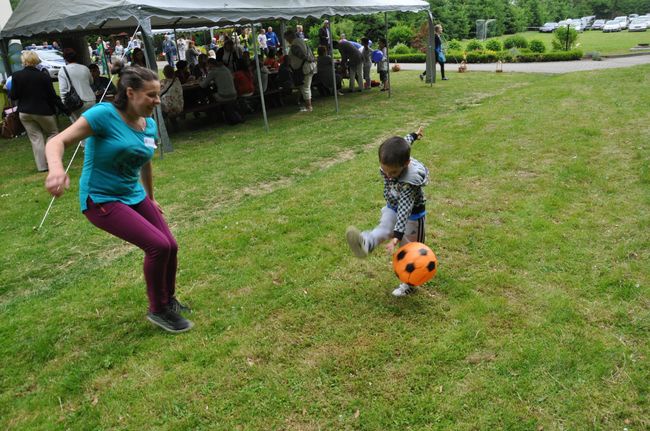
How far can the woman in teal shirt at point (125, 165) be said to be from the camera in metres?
2.83

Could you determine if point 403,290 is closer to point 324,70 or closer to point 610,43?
point 324,70

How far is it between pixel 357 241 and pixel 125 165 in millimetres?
1612

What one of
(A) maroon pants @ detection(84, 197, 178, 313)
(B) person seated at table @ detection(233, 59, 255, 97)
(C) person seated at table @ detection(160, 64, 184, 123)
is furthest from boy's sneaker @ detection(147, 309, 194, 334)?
(B) person seated at table @ detection(233, 59, 255, 97)

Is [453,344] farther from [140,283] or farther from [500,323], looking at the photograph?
[140,283]

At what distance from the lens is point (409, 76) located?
18.7 meters

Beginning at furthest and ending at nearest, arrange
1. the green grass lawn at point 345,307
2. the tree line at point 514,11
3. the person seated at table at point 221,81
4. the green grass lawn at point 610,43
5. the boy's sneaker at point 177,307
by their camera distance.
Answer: the tree line at point 514,11 < the green grass lawn at point 610,43 < the person seated at table at point 221,81 < the boy's sneaker at point 177,307 < the green grass lawn at point 345,307

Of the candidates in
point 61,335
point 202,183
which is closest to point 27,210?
point 202,183

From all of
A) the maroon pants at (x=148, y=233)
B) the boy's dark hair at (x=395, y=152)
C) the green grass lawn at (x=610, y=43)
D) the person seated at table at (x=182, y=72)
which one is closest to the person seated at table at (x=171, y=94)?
the person seated at table at (x=182, y=72)

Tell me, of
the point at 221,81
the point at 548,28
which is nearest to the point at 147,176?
the point at 221,81

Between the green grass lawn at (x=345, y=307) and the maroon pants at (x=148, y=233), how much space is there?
43cm

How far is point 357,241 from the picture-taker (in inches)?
136

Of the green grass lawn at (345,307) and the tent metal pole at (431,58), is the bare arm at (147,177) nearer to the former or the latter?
the green grass lawn at (345,307)

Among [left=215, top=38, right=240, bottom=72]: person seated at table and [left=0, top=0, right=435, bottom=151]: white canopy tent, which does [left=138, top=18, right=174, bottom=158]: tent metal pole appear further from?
[left=215, top=38, right=240, bottom=72]: person seated at table

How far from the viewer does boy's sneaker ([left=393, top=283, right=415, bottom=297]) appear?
12.4ft
